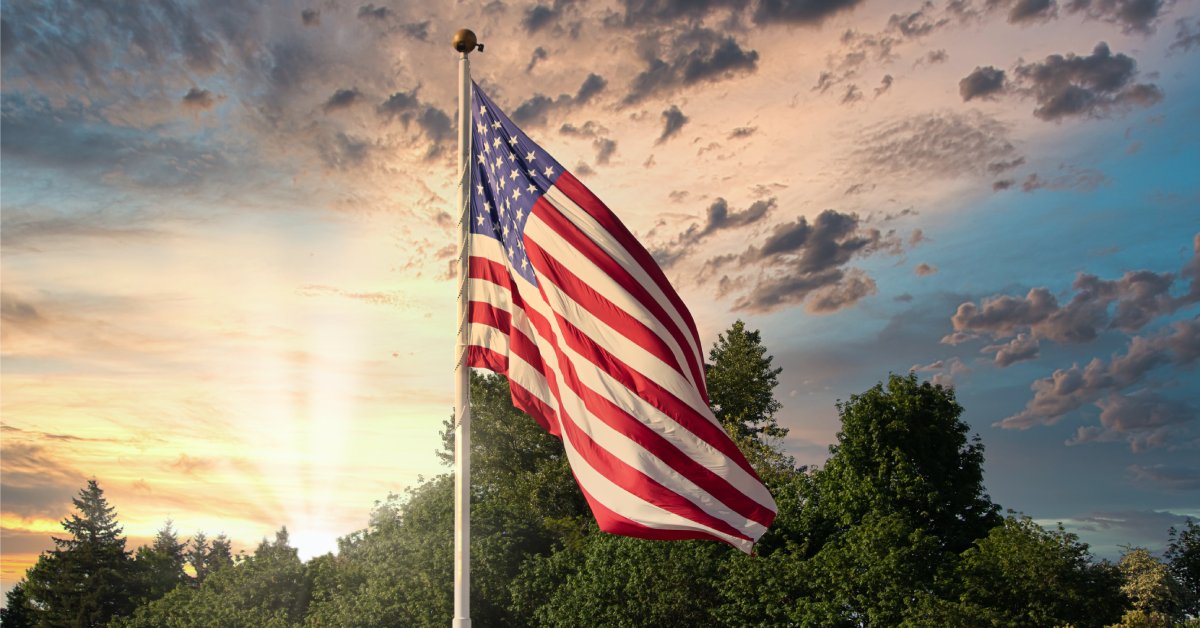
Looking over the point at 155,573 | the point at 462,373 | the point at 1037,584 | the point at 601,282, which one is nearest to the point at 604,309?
the point at 601,282

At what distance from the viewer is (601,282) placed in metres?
13.9

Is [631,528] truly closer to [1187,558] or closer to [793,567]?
[793,567]

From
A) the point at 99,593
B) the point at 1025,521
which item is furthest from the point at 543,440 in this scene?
the point at 99,593

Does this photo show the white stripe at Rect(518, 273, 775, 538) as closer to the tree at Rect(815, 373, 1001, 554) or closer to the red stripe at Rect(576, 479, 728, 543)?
the red stripe at Rect(576, 479, 728, 543)

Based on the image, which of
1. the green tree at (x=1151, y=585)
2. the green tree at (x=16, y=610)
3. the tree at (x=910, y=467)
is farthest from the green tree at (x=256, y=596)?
the green tree at (x=16, y=610)

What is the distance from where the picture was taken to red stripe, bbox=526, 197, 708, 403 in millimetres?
13867

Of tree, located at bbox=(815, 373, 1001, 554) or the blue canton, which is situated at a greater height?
tree, located at bbox=(815, 373, 1001, 554)

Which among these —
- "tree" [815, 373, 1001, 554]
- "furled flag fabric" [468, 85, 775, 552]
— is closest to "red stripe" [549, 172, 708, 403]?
"furled flag fabric" [468, 85, 775, 552]

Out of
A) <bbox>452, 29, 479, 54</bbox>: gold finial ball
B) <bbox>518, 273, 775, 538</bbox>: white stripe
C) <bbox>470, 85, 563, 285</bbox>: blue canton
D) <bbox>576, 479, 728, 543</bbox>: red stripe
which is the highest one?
<bbox>452, 29, 479, 54</bbox>: gold finial ball

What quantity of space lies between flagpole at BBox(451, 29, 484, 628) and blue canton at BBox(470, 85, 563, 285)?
29 cm

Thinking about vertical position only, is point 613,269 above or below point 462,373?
above

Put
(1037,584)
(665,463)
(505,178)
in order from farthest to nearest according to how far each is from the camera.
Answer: (1037,584), (505,178), (665,463)

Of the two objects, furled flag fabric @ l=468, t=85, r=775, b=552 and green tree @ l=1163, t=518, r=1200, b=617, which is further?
green tree @ l=1163, t=518, r=1200, b=617

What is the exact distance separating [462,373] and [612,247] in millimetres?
2717
